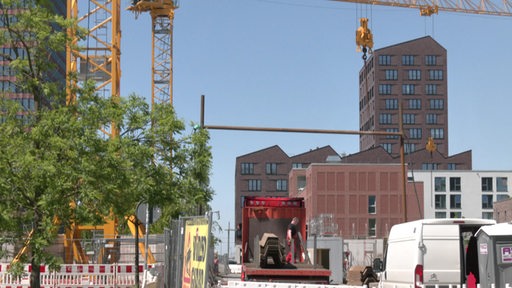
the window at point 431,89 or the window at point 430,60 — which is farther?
the window at point 431,89

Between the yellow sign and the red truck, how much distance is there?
1092 cm

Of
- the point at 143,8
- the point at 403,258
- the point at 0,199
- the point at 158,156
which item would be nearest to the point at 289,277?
the point at 403,258

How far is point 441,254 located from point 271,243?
762cm

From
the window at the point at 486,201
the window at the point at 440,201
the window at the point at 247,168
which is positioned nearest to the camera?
the window at the point at 486,201

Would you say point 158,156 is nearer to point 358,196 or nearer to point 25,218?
point 25,218

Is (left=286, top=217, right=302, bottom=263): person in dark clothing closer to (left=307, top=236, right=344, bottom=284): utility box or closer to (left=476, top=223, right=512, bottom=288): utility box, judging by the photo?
(left=476, top=223, right=512, bottom=288): utility box

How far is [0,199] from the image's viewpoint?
1930 centimetres

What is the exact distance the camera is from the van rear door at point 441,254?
16.8 meters

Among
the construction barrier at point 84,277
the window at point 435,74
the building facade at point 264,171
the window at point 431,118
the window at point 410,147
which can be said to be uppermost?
the window at point 435,74

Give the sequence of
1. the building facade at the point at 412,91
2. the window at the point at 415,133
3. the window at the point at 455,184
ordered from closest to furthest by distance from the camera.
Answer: the window at the point at 455,184
the building facade at the point at 412,91
the window at the point at 415,133

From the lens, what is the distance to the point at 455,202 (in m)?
124

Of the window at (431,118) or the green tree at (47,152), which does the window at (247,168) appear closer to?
the window at (431,118)

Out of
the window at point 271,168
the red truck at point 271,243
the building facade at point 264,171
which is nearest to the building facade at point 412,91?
the building facade at point 264,171

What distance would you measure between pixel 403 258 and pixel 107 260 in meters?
18.5
